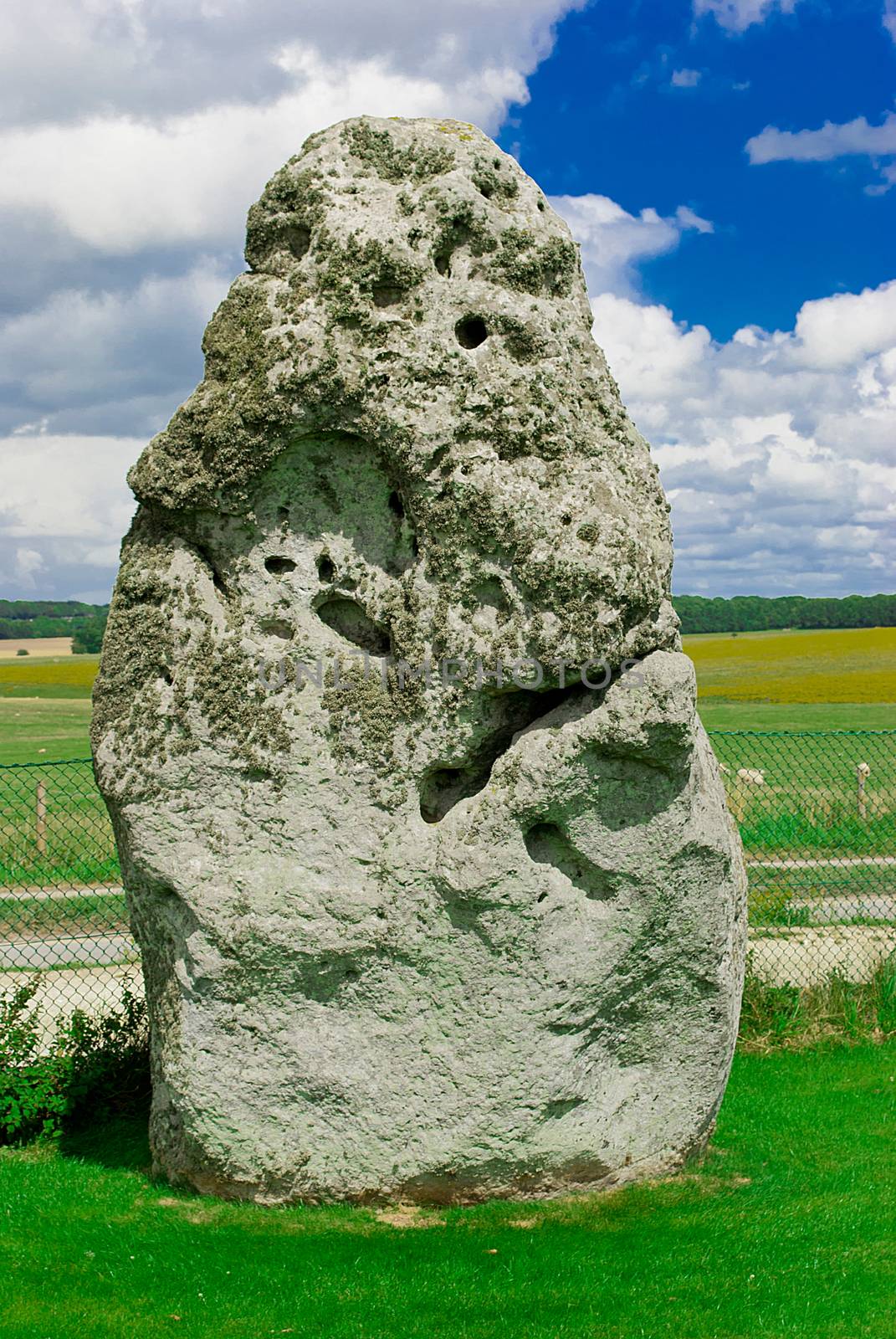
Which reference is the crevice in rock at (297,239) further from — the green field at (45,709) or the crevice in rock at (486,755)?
the green field at (45,709)

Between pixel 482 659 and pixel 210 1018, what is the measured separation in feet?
7.10

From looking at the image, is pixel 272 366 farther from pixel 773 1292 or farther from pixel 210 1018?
pixel 773 1292

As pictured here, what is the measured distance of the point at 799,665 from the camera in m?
64.0

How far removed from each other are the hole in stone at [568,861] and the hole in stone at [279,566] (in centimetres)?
170

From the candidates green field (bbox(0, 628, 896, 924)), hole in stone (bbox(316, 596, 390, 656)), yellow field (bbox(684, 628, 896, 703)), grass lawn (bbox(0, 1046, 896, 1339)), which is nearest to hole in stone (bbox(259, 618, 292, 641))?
hole in stone (bbox(316, 596, 390, 656))

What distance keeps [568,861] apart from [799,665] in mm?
61400

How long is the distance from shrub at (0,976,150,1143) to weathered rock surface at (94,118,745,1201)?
1.20 meters

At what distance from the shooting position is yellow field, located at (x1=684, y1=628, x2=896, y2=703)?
4922 centimetres

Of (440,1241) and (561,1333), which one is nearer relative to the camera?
(561,1333)

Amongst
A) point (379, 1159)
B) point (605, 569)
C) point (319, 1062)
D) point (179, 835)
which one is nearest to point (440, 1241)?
point (379, 1159)

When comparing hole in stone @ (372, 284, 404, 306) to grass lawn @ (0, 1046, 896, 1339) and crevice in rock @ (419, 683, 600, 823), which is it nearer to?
crevice in rock @ (419, 683, 600, 823)

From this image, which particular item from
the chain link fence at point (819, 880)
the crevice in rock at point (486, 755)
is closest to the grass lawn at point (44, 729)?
the chain link fence at point (819, 880)

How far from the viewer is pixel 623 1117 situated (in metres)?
5.83

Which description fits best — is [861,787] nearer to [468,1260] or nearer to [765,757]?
[468,1260]
